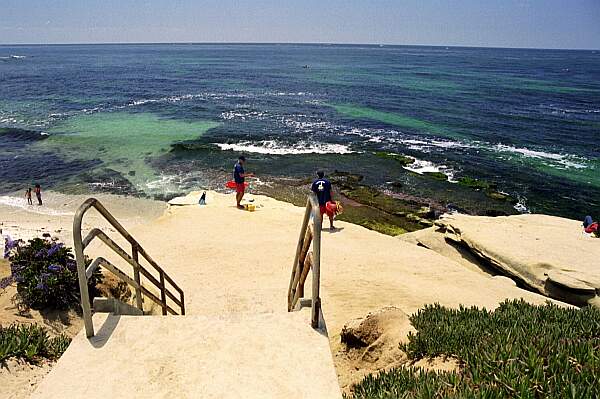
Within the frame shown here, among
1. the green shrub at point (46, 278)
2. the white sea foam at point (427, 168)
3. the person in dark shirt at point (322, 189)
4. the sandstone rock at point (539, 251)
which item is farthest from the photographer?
the white sea foam at point (427, 168)

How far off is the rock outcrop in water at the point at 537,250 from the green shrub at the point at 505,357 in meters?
5.30

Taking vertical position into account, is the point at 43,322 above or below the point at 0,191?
above

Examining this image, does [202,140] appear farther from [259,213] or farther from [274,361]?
[274,361]

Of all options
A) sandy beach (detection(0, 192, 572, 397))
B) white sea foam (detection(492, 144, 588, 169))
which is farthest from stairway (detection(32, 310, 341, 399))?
white sea foam (detection(492, 144, 588, 169))

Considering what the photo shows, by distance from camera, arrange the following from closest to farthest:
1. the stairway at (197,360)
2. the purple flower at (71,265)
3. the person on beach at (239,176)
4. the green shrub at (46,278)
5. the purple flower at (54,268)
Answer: the stairway at (197,360) < the green shrub at (46,278) < the purple flower at (54,268) < the purple flower at (71,265) < the person on beach at (239,176)

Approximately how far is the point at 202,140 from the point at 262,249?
20417 millimetres

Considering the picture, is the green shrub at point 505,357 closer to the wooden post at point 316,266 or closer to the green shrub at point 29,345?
the wooden post at point 316,266

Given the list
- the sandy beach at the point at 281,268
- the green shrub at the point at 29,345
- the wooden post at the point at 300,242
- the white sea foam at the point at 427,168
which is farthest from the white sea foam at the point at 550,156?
the green shrub at the point at 29,345

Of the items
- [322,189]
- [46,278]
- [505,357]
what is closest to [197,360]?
[505,357]

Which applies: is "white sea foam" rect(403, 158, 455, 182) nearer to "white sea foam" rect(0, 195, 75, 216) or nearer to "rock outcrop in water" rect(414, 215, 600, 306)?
"rock outcrop in water" rect(414, 215, 600, 306)

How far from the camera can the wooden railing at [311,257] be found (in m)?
3.51

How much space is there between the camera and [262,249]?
38.3 ft

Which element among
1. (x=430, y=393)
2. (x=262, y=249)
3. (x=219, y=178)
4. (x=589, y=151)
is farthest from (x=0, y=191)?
(x=589, y=151)

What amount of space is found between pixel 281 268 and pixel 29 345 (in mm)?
6379
